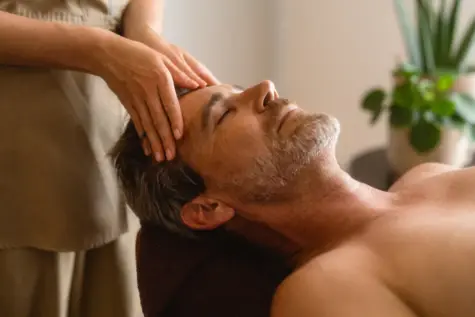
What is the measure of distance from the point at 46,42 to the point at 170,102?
0.27 m

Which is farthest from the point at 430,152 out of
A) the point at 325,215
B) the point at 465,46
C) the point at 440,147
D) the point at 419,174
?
the point at 325,215

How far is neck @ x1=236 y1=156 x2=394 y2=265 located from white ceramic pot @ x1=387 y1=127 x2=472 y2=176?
26.2 inches

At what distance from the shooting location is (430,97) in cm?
175

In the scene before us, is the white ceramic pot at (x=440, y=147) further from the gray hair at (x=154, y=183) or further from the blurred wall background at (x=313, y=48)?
the gray hair at (x=154, y=183)

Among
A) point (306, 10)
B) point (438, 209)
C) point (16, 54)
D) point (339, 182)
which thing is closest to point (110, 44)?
point (16, 54)

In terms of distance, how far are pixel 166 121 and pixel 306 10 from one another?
1.42m

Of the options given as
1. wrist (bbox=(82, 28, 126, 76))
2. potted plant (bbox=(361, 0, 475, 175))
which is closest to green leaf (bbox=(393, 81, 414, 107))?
potted plant (bbox=(361, 0, 475, 175))

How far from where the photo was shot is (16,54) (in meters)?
1.16

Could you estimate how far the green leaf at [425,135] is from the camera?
1754 mm

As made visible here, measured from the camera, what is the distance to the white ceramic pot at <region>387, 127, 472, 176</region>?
183 centimetres

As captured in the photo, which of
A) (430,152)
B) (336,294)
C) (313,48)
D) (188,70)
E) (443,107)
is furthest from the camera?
(313,48)

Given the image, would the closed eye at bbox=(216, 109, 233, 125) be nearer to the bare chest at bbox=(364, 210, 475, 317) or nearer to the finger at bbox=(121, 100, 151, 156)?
the finger at bbox=(121, 100, 151, 156)

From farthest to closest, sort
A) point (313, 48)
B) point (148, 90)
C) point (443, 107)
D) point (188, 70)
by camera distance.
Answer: point (313, 48), point (443, 107), point (188, 70), point (148, 90)

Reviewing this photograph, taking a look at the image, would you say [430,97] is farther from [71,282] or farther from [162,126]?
[71,282]
